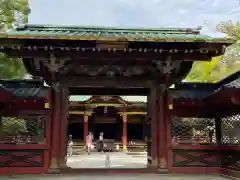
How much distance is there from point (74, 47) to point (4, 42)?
6.35 ft

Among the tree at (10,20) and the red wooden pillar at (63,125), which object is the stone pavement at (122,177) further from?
the tree at (10,20)

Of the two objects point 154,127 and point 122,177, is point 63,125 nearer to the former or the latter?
point 122,177

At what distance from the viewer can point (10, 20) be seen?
1750 centimetres

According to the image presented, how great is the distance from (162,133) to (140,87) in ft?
5.59

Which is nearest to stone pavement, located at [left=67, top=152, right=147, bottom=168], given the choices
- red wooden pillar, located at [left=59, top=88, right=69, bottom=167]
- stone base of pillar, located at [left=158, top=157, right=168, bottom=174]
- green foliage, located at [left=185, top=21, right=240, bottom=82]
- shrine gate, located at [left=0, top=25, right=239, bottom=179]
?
stone base of pillar, located at [left=158, top=157, right=168, bottom=174]

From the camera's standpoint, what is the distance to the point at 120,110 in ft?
89.9

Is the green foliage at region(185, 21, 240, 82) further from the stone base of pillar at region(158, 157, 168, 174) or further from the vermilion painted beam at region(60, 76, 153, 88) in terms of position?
the stone base of pillar at region(158, 157, 168, 174)

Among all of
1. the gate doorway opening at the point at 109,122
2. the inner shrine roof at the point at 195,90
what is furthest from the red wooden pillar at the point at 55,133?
the gate doorway opening at the point at 109,122

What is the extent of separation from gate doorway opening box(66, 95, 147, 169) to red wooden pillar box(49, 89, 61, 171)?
41.9ft

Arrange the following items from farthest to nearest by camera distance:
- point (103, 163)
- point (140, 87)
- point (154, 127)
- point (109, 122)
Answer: point (109, 122)
point (103, 163)
point (140, 87)
point (154, 127)

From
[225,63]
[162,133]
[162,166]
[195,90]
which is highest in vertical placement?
[225,63]

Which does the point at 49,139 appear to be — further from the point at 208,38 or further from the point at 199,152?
the point at 208,38

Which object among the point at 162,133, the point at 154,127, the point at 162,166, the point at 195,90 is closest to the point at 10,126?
the point at 154,127

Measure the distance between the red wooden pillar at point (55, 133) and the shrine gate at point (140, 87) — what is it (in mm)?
31
